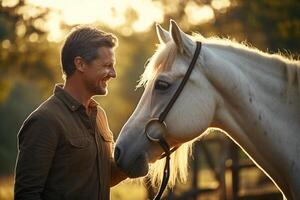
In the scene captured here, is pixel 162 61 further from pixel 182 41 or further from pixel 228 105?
pixel 228 105

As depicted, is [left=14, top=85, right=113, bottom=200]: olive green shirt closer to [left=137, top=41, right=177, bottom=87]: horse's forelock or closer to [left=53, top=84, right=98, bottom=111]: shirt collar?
[left=53, top=84, right=98, bottom=111]: shirt collar

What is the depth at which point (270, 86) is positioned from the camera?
328 cm

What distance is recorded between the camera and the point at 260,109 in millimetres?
3248

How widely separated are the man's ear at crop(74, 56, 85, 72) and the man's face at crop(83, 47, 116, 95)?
0.02 metres

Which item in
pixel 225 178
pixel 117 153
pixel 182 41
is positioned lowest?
pixel 225 178

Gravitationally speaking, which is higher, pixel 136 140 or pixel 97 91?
pixel 97 91

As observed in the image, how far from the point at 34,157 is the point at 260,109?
1434 mm

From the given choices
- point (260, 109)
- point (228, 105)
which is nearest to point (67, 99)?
point (228, 105)

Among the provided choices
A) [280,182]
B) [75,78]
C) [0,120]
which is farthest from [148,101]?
[0,120]

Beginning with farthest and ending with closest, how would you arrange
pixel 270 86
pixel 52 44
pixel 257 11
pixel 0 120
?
pixel 0 120, pixel 257 11, pixel 52 44, pixel 270 86

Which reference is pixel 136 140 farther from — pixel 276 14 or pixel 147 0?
pixel 276 14

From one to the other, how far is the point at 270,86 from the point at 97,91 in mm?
1098

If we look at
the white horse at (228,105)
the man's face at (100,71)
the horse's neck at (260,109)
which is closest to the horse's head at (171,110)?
the white horse at (228,105)

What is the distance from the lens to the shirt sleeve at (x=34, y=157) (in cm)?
268
